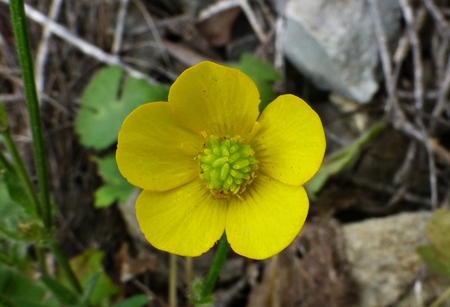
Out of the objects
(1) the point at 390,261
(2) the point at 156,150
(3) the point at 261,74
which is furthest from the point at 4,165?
(1) the point at 390,261

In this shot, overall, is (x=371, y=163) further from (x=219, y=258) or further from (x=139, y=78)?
(x=219, y=258)

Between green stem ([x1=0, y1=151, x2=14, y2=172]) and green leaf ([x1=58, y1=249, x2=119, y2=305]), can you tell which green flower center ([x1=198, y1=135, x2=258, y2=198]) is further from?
green leaf ([x1=58, y1=249, x2=119, y2=305])

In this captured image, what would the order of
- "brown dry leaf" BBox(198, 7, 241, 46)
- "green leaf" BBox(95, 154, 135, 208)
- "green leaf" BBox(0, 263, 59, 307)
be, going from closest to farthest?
"green leaf" BBox(0, 263, 59, 307) < "green leaf" BBox(95, 154, 135, 208) < "brown dry leaf" BBox(198, 7, 241, 46)

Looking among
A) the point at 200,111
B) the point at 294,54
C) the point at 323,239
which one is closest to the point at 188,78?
the point at 200,111

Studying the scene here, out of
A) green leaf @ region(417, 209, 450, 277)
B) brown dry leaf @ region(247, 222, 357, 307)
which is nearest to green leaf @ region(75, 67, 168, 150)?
brown dry leaf @ region(247, 222, 357, 307)

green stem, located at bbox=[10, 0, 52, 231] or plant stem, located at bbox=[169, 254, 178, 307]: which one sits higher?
green stem, located at bbox=[10, 0, 52, 231]

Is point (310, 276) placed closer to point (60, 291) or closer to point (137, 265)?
point (137, 265)

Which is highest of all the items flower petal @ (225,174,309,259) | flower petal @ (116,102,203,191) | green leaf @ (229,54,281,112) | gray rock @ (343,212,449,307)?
flower petal @ (116,102,203,191)
